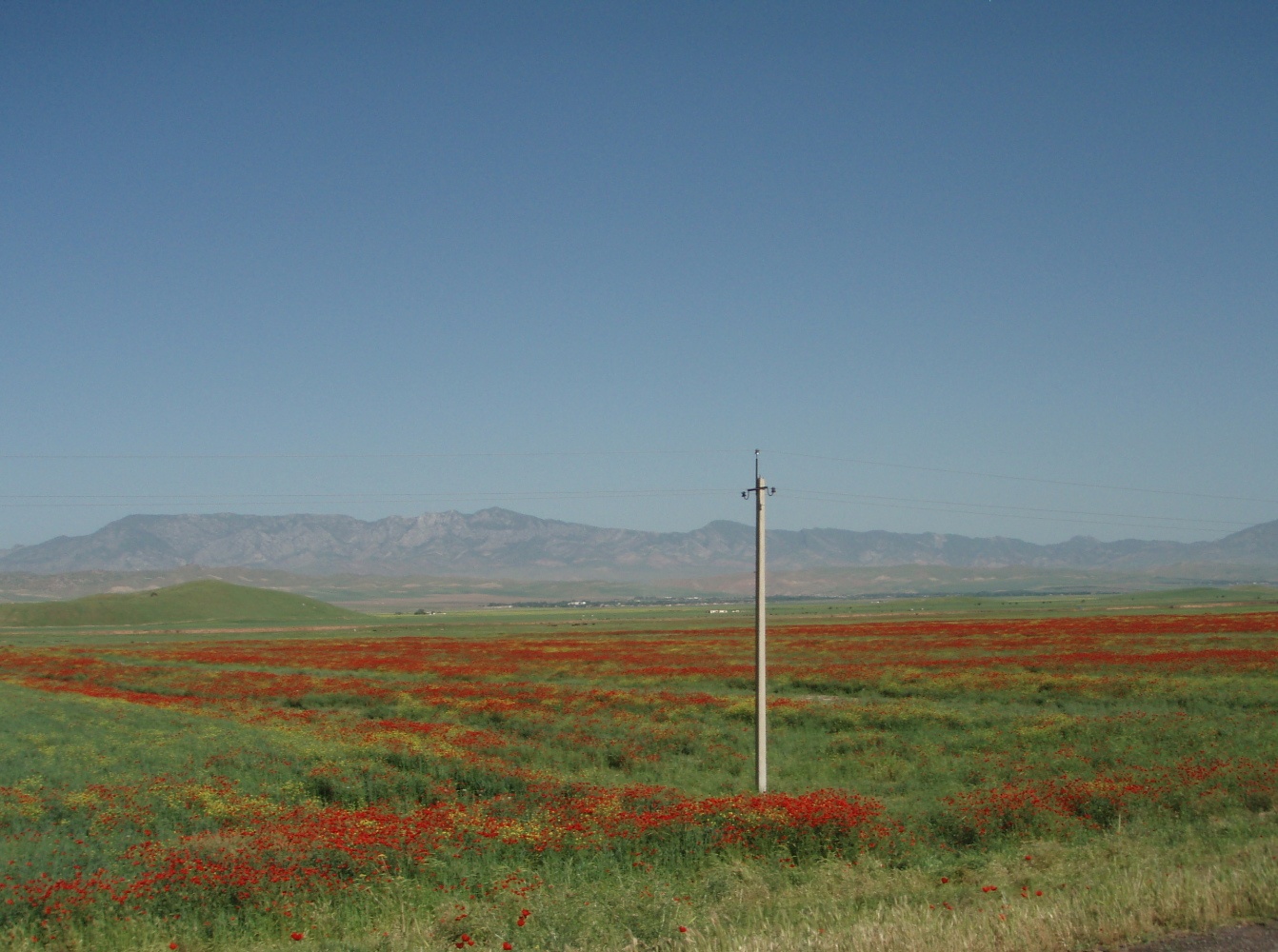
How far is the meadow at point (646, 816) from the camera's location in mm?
12758

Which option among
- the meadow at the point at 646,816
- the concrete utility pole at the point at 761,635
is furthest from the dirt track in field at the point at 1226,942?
the concrete utility pole at the point at 761,635

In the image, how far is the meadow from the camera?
1276 cm

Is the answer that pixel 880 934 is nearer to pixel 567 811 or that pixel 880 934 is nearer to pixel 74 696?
pixel 567 811

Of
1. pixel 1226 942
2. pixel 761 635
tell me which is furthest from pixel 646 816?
pixel 1226 942

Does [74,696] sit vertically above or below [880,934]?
below

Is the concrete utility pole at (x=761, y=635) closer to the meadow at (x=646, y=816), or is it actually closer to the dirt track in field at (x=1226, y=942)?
the meadow at (x=646, y=816)

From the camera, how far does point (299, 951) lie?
12.2 metres

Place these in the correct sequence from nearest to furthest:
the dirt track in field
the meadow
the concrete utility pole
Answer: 1. the dirt track in field
2. the meadow
3. the concrete utility pole

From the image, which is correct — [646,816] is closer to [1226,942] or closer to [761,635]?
[761,635]

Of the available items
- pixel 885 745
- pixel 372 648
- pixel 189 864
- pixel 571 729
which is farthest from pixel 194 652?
pixel 189 864

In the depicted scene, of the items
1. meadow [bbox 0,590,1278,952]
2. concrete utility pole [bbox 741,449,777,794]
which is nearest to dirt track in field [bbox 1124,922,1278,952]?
meadow [bbox 0,590,1278,952]

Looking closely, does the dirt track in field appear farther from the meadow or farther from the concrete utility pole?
the concrete utility pole

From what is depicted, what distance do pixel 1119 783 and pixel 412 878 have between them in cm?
1484

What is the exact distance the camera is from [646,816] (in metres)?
18.4
